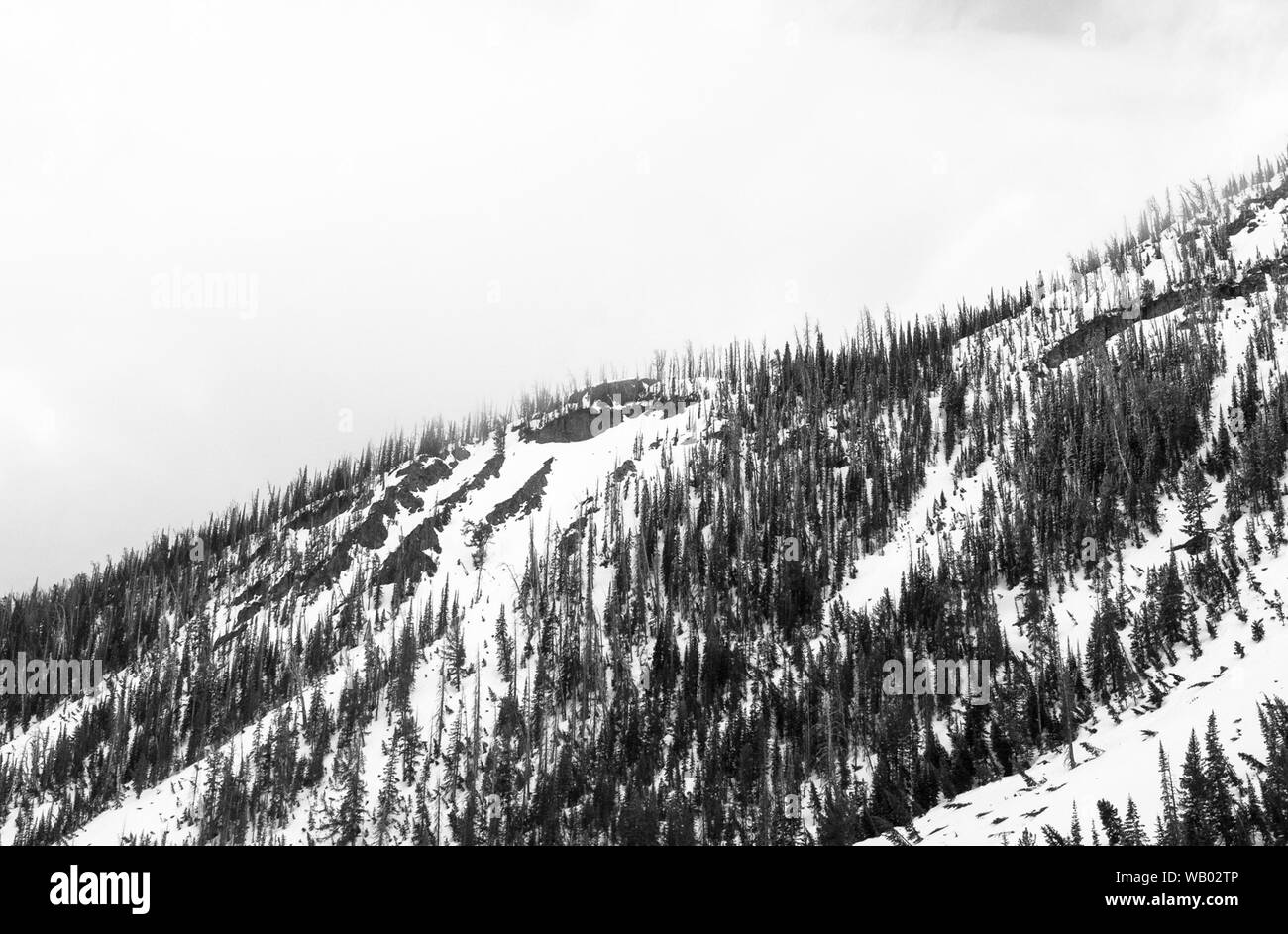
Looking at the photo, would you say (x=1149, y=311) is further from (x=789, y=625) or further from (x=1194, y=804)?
(x=1194, y=804)

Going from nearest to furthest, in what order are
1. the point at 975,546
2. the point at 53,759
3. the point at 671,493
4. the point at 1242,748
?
the point at 1242,748, the point at 975,546, the point at 53,759, the point at 671,493

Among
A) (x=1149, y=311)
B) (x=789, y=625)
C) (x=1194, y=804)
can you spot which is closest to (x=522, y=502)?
(x=789, y=625)

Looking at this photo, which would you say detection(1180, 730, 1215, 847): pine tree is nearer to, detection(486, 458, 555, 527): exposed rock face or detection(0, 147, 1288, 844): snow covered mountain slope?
detection(0, 147, 1288, 844): snow covered mountain slope

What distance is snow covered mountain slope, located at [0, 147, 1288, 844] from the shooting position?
245 feet

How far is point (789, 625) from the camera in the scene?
116625 millimetres

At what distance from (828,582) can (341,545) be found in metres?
113

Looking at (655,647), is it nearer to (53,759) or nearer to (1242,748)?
(1242,748)

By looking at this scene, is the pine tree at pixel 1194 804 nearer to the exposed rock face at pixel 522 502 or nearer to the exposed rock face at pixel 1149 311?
the exposed rock face at pixel 1149 311

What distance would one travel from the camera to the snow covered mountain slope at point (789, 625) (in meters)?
74.6

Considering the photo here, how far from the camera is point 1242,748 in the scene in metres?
41.0

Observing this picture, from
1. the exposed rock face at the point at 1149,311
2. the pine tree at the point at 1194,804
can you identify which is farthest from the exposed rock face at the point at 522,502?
the pine tree at the point at 1194,804

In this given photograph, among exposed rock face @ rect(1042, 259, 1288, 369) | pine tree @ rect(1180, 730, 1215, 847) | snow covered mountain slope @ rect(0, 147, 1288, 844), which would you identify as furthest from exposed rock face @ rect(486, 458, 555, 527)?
pine tree @ rect(1180, 730, 1215, 847)

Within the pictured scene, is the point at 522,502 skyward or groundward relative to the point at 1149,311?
groundward
